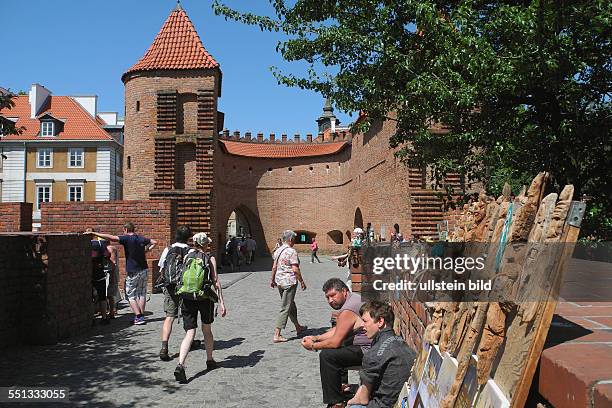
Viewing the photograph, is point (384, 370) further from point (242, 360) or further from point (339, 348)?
point (242, 360)

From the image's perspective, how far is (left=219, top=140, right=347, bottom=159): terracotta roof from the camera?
134 feet

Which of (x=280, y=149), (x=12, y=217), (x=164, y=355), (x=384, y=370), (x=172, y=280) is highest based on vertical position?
(x=280, y=149)

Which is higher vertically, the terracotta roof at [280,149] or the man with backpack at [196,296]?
the terracotta roof at [280,149]

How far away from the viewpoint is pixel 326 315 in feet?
33.7

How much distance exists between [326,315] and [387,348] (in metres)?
6.39

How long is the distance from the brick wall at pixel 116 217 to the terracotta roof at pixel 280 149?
2410 cm

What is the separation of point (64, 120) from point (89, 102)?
435 centimetres

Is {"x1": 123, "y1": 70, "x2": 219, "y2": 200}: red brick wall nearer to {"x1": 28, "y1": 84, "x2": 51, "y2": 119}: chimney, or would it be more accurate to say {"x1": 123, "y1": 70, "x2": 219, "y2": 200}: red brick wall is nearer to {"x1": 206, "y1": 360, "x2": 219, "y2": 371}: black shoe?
{"x1": 206, "y1": 360, "x2": 219, "y2": 371}: black shoe

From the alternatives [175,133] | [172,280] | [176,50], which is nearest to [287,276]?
[172,280]

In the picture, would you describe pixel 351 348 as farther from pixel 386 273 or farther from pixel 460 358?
pixel 460 358

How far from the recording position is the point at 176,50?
22.5 meters

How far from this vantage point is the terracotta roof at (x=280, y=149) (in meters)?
40.9

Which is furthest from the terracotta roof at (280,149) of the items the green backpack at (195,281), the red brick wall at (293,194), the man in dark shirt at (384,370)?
the man in dark shirt at (384,370)

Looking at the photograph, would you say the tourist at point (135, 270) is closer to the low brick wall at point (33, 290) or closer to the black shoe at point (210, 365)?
the low brick wall at point (33, 290)
